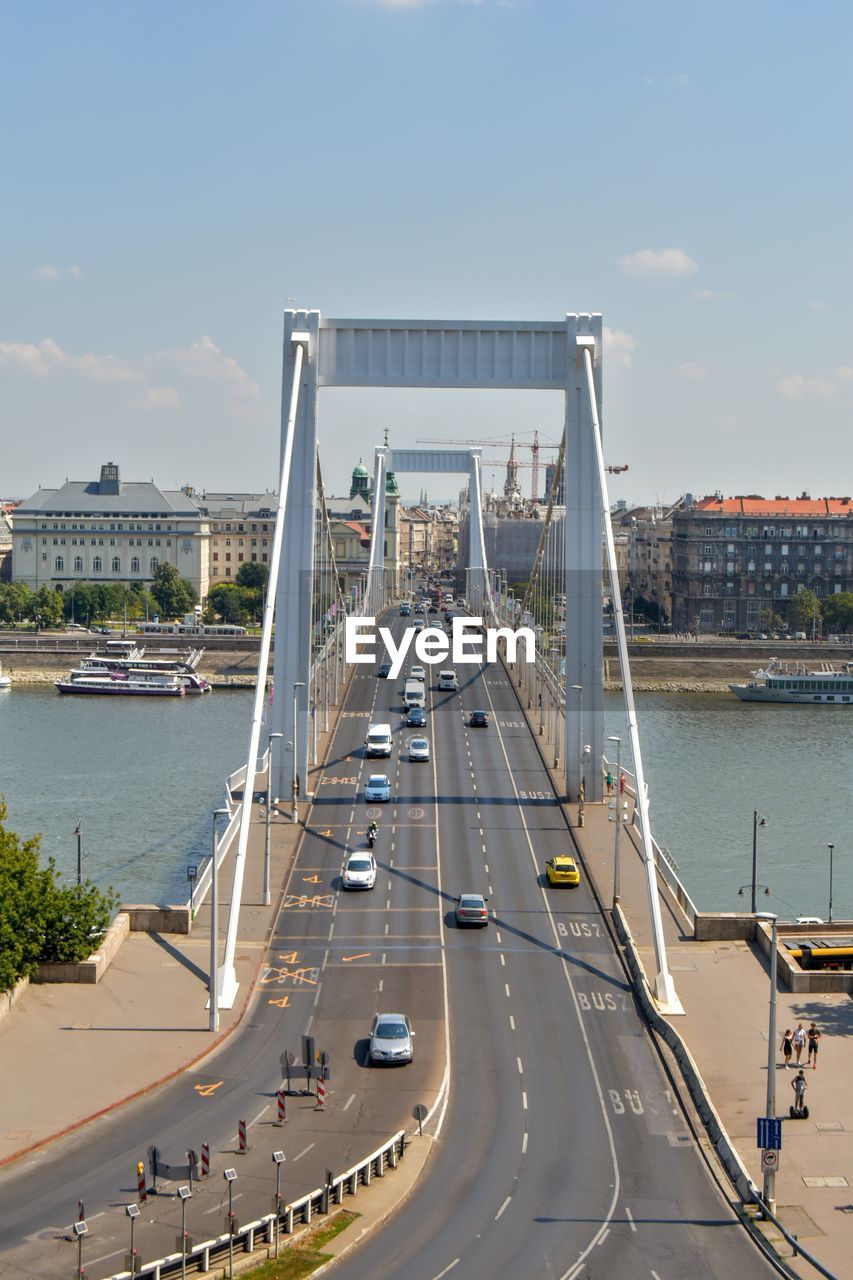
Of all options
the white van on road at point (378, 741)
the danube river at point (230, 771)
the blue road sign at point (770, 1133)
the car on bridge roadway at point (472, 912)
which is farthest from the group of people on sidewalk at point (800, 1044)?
the white van on road at point (378, 741)

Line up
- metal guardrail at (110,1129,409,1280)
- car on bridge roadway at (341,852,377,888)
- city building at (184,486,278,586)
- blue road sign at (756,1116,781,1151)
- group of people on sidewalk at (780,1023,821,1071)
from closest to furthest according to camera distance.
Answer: metal guardrail at (110,1129,409,1280) → blue road sign at (756,1116,781,1151) → group of people on sidewalk at (780,1023,821,1071) → car on bridge roadway at (341,852,377,888) → city building at (184,486,278,586)

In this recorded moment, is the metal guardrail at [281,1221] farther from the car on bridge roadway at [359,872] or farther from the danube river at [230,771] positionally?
the danube river at [230,771]

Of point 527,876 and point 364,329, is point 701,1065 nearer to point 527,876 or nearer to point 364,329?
point 527,876

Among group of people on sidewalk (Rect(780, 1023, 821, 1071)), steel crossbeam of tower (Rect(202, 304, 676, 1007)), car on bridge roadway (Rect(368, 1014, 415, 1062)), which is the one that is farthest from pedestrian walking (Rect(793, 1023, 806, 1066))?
steel crossbeam of tower (Rect(202, 304, 676, 1007))

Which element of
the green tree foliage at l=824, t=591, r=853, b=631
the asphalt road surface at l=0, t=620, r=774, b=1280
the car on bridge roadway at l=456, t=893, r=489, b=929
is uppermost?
the green tree foliage at l=824, t=591, r=853, b=631

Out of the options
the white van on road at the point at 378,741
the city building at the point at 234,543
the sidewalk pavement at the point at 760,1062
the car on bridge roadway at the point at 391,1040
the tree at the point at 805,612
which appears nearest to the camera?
the sidewalk pavement at the point at 760,1062
